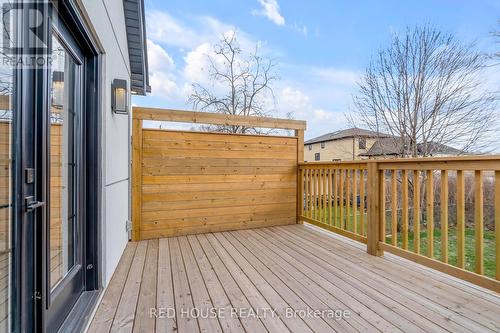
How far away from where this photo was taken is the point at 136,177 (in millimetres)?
3262

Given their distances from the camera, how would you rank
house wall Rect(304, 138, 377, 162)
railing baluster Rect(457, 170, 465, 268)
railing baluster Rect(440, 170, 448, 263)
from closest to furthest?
railing baluster Rect(457, 170, 465, 268) → railing baluster Rect(440, 170, 448, 263) → house wall Rect(304, 138, 377, 162)

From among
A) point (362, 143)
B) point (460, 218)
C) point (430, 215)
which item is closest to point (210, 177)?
point (430, 215)

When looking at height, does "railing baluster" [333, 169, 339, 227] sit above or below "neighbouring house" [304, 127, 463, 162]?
below

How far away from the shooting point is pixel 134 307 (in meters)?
1.75

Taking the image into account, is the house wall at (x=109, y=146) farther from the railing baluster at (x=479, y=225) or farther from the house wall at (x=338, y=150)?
the house wall at (x=338, y=150)

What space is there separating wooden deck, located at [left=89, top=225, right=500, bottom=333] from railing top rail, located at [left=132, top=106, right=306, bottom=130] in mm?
1640

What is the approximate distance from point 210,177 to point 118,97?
1.67 metres

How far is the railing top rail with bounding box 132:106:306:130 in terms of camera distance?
3.27 meters

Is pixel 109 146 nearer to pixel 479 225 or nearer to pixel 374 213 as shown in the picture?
pixel 374 213

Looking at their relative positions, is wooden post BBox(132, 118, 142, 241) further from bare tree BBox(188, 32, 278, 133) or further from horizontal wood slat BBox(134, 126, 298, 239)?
→ bare tree BBox(188, 32, 278, 133)

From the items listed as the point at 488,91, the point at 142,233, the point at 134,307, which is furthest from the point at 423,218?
the point at 134,307

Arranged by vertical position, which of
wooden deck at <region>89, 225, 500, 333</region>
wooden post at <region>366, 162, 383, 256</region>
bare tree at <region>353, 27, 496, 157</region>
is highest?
bare tree at <region>353, 27, 496, 157</region>

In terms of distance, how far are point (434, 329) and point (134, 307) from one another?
190cm

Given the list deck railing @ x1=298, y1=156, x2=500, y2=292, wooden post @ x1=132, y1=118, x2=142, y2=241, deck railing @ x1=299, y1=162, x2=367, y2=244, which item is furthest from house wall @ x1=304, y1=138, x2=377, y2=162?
wooden post @ x1=132, y1=118, x2=142, y2=241
